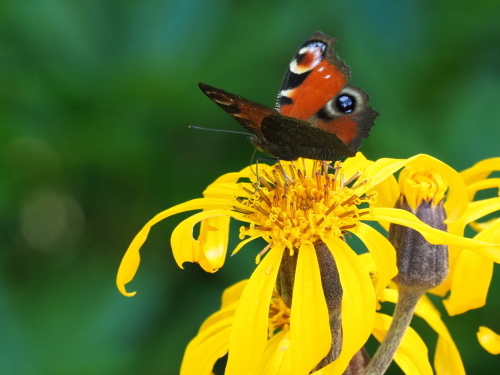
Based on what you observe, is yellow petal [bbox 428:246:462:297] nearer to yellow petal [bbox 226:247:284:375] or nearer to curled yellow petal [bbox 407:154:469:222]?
curled yellow petal [bbox 407:154:469:222]

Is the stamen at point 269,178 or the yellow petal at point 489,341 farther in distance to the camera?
the stamen at point 269,178

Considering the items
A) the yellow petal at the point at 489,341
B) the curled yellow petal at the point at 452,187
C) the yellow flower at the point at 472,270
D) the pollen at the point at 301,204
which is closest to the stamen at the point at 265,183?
the pollen at the point at 301,204

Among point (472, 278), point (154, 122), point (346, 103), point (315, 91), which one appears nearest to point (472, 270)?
point (472, 278)

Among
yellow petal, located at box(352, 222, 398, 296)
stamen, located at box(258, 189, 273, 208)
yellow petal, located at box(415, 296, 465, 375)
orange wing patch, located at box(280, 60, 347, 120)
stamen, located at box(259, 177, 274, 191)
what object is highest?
orange wing patch, located at box(280, 60, 347, 120)

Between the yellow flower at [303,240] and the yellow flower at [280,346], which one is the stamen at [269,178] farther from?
the yellow flower at [280,346]

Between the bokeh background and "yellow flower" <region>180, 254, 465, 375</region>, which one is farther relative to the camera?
the bokeh background

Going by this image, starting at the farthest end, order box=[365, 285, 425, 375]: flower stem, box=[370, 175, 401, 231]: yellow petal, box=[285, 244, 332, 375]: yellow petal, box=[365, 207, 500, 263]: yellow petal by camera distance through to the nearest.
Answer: box=[370, 175, 401, 231]: yellow petal, box=[365, 285, 425, 375]: flower stem, box=[365, 207, 500, 263]: yellow petal, box=[285, 244, 332, 375]: yellow petal

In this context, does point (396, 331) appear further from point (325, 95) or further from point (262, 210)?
point (325, 95)

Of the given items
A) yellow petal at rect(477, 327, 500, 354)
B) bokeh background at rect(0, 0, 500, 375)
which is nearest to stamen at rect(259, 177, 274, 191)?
yellow petal at rect(477, 327, 500, 354)
